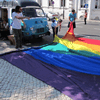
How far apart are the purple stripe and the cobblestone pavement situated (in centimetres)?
19

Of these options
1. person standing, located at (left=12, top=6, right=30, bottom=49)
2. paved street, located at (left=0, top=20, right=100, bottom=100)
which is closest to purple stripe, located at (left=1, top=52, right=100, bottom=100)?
paved street, located at (left=0, top=20, right=100, bottom=100)

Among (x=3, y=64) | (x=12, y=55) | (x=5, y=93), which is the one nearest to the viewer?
(x=5, y=93)

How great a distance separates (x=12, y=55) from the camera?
20.7ft

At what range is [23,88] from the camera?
3.88 metres

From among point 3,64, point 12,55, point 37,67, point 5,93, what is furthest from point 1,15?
point 5,93

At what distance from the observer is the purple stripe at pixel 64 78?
11.8 feet

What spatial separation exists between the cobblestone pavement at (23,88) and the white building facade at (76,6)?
26.2 m

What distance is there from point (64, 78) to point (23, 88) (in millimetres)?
1233

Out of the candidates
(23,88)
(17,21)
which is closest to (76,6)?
(17,21)

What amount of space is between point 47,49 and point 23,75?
2.12 meters

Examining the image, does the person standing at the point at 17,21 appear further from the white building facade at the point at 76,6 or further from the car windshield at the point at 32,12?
the white building facade at the point at 76,6

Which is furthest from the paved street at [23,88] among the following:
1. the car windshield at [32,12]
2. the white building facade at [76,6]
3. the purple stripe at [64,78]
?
the white building facade at [76,6]

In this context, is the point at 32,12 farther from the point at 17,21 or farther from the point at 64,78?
the point at 64,78

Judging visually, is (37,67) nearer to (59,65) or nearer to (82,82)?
(59,65)
